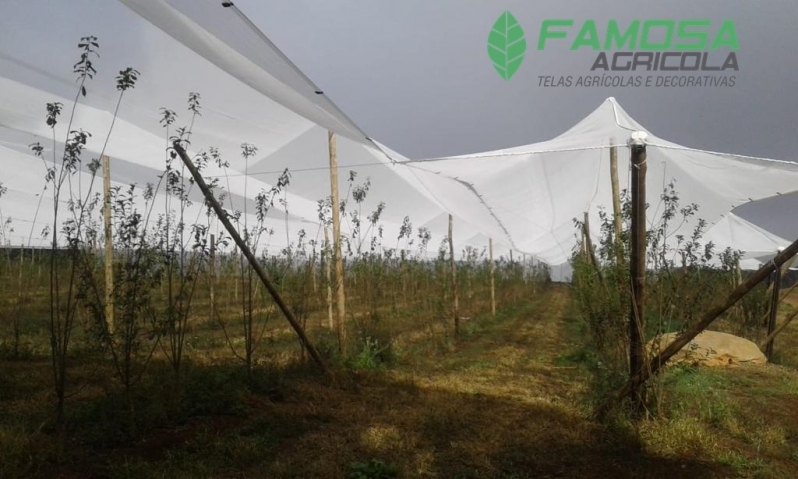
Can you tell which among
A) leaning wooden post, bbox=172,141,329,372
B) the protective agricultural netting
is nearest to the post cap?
the protective agricultural netting

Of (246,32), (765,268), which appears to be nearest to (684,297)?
(765,268)

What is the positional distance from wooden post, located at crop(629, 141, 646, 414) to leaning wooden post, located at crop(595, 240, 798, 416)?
0.21 ft

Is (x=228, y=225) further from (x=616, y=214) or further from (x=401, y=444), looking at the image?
(x=616, y=214)

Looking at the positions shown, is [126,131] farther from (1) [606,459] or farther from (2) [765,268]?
(2) [765,268]

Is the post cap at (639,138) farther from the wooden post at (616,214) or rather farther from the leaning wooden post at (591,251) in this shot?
the leaning wooden post at (591,251)

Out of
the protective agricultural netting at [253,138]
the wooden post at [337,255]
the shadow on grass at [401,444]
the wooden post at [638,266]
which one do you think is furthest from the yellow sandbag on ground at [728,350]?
the wooden post at [337,255]

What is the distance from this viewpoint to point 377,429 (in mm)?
4066

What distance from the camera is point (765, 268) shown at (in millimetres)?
3758

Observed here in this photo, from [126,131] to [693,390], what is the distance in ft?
21.3

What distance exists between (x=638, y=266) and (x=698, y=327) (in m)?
0.64

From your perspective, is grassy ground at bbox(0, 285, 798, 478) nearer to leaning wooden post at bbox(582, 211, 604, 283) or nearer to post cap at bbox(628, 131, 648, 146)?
leaning wooden post at bbox(582, 211, 604, 283)

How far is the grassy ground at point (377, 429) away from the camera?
3374 mm

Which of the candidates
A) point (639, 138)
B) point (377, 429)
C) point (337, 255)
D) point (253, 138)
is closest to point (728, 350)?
point (639, 138)

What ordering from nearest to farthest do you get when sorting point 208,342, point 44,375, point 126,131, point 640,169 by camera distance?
point 640,169 < point 44,375 < point 126,131 < point 208,342
